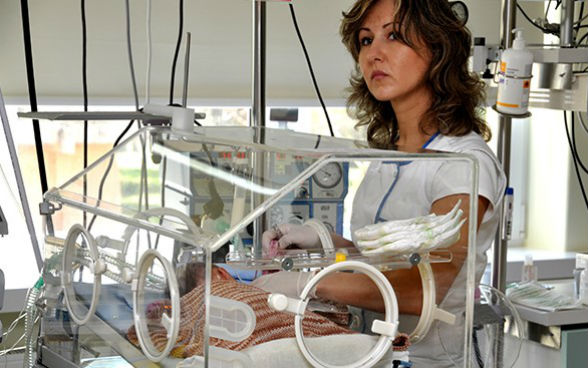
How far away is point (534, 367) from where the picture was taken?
273 cm

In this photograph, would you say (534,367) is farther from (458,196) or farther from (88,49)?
(88,49)

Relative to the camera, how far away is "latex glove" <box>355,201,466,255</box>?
135cm

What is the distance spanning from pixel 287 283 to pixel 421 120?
2.36 feet

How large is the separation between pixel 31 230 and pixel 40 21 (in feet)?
4.07

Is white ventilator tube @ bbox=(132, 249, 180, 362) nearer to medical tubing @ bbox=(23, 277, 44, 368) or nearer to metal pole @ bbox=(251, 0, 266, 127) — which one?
medical tubing @ bbox=(23, 277, 44, 368)

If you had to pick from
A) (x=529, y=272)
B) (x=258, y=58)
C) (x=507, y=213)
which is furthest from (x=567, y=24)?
(x=258, y=58)

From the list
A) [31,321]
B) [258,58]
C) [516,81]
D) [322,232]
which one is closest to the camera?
[322,232]

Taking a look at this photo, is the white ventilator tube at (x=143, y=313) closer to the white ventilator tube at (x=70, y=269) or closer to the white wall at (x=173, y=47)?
the white ventilator tube at (x=70, y=269)

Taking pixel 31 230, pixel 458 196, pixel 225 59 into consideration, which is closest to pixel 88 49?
pixel 225 59

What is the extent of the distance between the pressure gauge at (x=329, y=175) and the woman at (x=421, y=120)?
0.05m

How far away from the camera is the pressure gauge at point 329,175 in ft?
4.40

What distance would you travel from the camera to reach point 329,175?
1.41 m

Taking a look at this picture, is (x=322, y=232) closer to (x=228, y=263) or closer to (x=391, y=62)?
(x=228, y=263)

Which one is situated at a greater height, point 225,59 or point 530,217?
point 225,59
